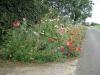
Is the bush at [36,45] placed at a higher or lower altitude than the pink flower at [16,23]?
lower

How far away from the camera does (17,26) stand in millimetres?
11555

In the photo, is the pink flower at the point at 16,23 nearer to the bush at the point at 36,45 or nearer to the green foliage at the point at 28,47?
the bush at the point at 36,45

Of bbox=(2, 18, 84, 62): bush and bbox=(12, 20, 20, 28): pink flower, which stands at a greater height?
bbox=(12, 20, 20, 28): pink flower

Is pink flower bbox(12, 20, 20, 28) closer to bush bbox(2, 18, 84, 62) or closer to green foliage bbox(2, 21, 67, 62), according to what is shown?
bush bbox(2, 18, 84, 62)

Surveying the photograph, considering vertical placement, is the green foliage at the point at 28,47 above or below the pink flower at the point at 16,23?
below

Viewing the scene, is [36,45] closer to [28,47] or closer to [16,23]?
[28,47]

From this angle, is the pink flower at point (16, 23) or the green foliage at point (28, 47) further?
the pink flower at point (16, 23)

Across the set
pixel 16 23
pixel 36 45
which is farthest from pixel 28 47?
Result: pixel 16 23

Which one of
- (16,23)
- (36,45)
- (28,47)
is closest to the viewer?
(28,47)

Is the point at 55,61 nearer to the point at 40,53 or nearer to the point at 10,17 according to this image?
the point at 40,53

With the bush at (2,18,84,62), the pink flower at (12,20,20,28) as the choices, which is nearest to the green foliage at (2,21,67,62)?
the bush at (2,18,84,62)

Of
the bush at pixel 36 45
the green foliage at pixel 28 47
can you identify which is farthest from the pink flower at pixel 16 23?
the green foliage at pixel 28 47

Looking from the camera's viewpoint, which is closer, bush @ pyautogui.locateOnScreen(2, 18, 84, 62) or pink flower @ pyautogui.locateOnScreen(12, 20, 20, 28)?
bush @ pyautogui.locateOnScreen(2, 18, 84, 62)

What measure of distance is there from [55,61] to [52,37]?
1.80m
